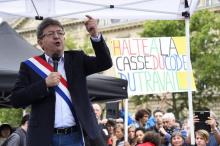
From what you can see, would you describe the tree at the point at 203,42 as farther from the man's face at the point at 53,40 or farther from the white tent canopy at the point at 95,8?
the man's face at the point at 53,40

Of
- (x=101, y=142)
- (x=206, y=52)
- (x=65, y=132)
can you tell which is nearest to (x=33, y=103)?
(x=65, y=132)

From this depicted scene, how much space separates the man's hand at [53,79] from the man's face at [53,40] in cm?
23

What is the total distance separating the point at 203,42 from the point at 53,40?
36.1 m

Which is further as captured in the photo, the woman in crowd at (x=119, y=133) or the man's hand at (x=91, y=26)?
the woman in crowd at (x=119, y=133)

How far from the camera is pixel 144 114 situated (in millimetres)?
10961

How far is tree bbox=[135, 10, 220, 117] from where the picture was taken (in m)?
39.7

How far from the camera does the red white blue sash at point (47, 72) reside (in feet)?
14.9

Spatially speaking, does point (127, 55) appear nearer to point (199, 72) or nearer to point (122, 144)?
point (122, 144)

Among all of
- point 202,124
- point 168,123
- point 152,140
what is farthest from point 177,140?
point 152,140

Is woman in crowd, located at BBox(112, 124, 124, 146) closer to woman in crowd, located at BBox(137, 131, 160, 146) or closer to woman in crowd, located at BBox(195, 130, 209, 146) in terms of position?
woman in crowd, located at BBox(195, 130, 209, 146)

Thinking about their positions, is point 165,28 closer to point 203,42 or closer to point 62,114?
point 203,42

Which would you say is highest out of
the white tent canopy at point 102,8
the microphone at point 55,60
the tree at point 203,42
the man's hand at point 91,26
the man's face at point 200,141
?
the tree at point 203,42

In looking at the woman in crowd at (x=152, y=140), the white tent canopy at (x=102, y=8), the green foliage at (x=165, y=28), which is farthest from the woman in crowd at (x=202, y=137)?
the green foliage at (x=165, y=28)

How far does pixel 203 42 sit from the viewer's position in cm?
3997
